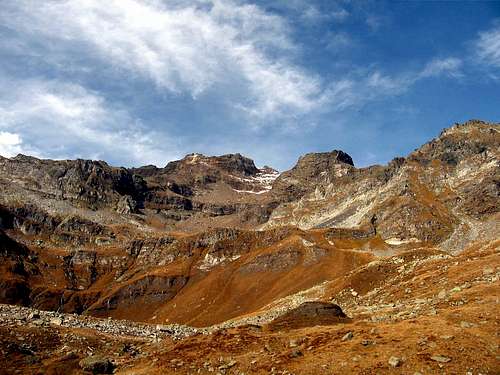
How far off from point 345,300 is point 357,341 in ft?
170

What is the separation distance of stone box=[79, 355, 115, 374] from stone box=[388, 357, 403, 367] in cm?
2241

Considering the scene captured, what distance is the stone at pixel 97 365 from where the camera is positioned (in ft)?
129

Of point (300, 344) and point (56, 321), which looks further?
point (56, 321)

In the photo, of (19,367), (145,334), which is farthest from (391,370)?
(145,334)

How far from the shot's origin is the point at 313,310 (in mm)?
49812

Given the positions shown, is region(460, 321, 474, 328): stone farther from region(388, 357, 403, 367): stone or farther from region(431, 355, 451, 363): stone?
region(388, 357, 403, 367): stone

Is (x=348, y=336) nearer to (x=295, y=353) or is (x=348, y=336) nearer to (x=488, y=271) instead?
(x=295, y=353)

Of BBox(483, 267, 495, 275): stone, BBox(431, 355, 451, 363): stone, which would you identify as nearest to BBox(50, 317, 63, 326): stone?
BBox(431, 355, 451, 363): stone

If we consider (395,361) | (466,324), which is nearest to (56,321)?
(395,361)

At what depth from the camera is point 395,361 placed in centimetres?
3067

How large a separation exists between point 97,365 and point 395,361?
→ 2338 centimetres

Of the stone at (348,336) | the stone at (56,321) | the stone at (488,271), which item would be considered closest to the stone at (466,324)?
the stone at (348,336)

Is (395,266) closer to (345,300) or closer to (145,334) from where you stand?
(345,300)

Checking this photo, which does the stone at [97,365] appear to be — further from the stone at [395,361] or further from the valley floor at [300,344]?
the stone at [395,361]
